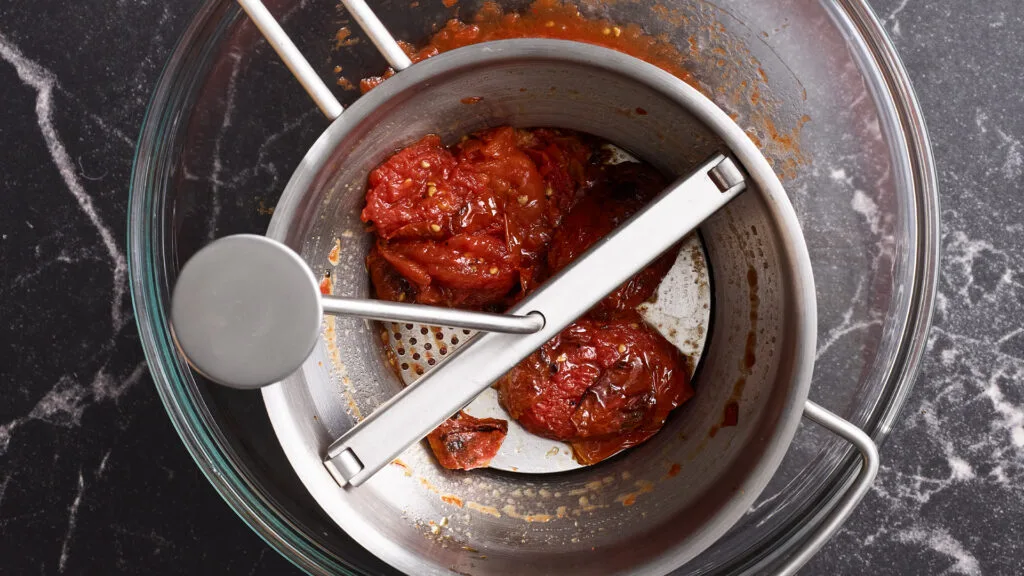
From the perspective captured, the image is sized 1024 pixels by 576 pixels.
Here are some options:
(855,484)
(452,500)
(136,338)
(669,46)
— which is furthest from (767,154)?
(136,338)

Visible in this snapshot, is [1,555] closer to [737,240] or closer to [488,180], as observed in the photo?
[488,180]

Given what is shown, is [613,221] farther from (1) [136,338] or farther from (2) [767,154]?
(1) [136,338]

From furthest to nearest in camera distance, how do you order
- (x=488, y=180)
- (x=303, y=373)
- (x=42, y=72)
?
(x=42, y=72) → (x=488, y=180) → (x=303, y=373)

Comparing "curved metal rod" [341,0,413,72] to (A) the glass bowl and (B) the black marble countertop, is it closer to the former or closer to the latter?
(A) the glass bowl

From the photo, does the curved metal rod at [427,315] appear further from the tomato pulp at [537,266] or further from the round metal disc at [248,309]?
the tomato pulp at [537,266]

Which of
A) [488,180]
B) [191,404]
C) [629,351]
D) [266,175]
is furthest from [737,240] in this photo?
[191,404]

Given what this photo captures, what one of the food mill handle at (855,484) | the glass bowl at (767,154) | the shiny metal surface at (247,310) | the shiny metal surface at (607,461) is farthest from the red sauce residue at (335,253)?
the food mill handle at (855,484)

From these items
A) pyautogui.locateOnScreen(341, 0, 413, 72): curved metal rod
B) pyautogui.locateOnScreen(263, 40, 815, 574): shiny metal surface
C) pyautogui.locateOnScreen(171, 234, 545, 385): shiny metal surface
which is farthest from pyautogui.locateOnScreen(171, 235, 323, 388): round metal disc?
pyautogui.locateOnScreen(341, 0, 413, 72): curved metal rod
